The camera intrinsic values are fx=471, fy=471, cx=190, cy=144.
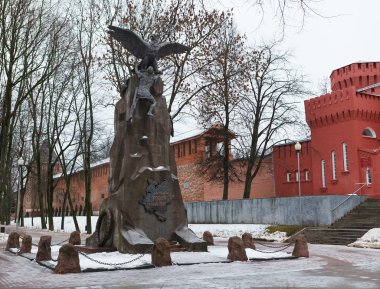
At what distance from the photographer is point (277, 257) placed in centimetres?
1371

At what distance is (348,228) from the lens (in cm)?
2169

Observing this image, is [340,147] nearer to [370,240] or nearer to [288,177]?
[288,177]

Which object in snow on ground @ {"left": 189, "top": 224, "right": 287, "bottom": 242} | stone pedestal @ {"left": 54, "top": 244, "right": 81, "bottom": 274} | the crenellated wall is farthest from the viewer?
the crenellated wall

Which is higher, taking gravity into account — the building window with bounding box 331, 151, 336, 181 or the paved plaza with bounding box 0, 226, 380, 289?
the building window with bounding box 331, 151, 336, 181

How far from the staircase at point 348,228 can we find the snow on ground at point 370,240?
627 mm

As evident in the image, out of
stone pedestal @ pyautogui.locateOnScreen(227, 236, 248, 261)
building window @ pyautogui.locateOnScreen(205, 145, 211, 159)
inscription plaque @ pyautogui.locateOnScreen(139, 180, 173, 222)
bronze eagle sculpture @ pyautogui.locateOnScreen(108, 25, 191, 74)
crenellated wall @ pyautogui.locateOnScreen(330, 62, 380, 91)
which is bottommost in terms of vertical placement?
stone pedestal @ pyautogui.locateOnScreen(227, 236, 248, 261)

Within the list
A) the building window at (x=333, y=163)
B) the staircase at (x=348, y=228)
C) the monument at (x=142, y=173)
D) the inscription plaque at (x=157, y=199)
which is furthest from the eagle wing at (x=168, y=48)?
the building window at (x=333, y=163)

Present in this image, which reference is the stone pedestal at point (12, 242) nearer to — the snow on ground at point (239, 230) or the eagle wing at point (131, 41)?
the eagle wing at point (131, 41)

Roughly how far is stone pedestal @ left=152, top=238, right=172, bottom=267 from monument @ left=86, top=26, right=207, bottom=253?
143 cm

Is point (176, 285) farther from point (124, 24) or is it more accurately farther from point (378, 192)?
point (378, 192)

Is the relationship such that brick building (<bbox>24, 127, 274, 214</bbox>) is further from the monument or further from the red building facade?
the monument

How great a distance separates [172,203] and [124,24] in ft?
42.6

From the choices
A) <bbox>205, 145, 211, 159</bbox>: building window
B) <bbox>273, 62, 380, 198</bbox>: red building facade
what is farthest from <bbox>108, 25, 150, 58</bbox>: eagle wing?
<bbox>205, 145, 211, 159</bbox>: building window

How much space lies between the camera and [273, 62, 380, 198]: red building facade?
96.4 feet
